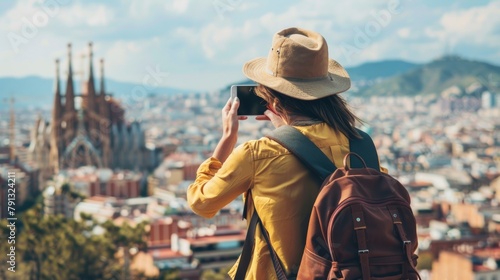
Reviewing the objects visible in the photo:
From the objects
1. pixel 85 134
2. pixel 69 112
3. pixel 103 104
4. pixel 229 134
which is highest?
pixel 229 134

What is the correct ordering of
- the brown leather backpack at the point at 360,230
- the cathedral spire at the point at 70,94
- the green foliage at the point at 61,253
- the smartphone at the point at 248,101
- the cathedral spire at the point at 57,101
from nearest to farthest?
the brown leather backpack at the point at 360,230, the smartphone at the point at 248,101, the green foliage at the point at 61,253, the cathedral spire at the point at 57,101, the cathedral spire at the point at 70,94

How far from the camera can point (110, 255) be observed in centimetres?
1256

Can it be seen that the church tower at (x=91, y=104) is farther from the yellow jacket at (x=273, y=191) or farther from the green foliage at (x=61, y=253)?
the yellow jacket at (x=273, y=191)

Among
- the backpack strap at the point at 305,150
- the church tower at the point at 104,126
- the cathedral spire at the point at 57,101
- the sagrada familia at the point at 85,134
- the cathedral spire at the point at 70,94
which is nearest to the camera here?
the backpack strap at the point at 305,150

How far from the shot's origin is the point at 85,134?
1291 inches

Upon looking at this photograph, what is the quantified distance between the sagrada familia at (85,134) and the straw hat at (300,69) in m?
29.9

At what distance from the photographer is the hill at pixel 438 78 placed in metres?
92.6

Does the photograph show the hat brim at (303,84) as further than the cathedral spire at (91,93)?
No

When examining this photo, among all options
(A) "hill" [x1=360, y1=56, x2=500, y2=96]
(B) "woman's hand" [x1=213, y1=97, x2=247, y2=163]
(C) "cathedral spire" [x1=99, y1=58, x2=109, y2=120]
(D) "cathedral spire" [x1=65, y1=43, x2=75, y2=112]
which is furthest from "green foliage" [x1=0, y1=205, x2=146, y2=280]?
(A) "hill" [x1=360, y1=56, x2=500, y2=96]

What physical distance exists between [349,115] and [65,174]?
28.8 m

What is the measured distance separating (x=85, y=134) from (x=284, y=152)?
3192cm

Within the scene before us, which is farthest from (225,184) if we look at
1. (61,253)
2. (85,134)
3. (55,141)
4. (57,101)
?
(57,101)

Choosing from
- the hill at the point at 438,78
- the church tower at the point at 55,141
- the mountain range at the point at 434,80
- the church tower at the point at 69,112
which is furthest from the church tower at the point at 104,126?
the hill at the point at 438,78

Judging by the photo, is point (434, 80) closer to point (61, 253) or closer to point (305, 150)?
point (61, 253)
